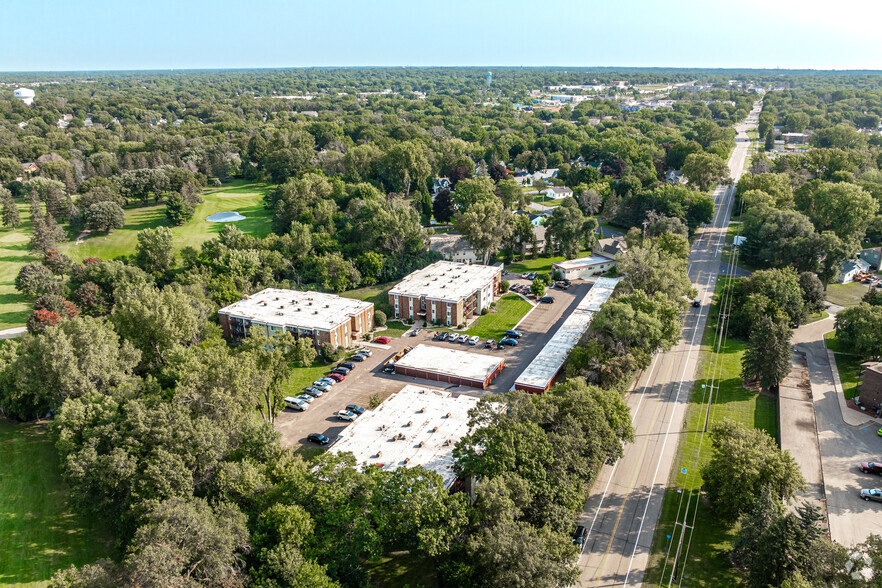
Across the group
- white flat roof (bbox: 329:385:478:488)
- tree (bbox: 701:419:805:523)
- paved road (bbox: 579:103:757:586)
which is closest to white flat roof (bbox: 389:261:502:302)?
white flat roof (bbox: 329:385:478:488)

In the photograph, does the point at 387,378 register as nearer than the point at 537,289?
Yes

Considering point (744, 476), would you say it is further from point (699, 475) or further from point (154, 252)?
point (154, 252)

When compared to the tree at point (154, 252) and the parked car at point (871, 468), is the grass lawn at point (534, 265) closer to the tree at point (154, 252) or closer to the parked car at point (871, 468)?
the tree at point (154, 252)

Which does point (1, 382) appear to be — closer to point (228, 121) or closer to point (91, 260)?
point (91, 260)

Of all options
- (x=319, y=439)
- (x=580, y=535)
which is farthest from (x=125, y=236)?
(x=580, y=535)

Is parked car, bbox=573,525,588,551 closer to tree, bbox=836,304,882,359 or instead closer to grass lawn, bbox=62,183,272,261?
tree, bbox=836,304,882,359
